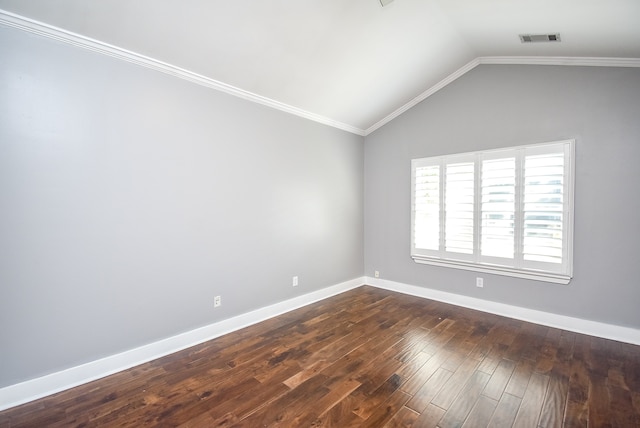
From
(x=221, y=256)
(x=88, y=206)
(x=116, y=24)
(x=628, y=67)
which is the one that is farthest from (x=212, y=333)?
(x=628, y=67)

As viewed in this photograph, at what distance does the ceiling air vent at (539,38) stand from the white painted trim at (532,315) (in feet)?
9.62

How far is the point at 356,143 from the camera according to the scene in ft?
15.5

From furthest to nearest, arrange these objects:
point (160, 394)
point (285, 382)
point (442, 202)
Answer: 1. point (442, 202)
2. point (285, 382)
3. point (160, 394)

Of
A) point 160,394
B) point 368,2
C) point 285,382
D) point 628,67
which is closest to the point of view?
point 160,394

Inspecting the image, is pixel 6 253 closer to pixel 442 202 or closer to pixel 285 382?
pixel 285 382

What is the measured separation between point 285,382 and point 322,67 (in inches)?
123

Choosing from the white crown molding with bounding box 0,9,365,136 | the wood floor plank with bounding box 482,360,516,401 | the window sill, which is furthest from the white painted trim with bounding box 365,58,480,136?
the wood floor plank with bounding box 482,360,516,401

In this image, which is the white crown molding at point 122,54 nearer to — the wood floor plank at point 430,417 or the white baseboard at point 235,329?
the white baseboard at point 235,329

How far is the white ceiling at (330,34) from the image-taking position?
81.9 inches

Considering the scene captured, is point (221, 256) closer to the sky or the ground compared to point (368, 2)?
closer to the ground

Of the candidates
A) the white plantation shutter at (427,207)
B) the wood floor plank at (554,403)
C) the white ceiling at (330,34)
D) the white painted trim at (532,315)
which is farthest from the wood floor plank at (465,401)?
the white ceiling at (330,34)

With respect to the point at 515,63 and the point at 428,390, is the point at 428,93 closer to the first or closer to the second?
the point at 515,63

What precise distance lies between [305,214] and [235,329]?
5.55 feet

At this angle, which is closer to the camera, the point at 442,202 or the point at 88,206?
the point at 88,206
